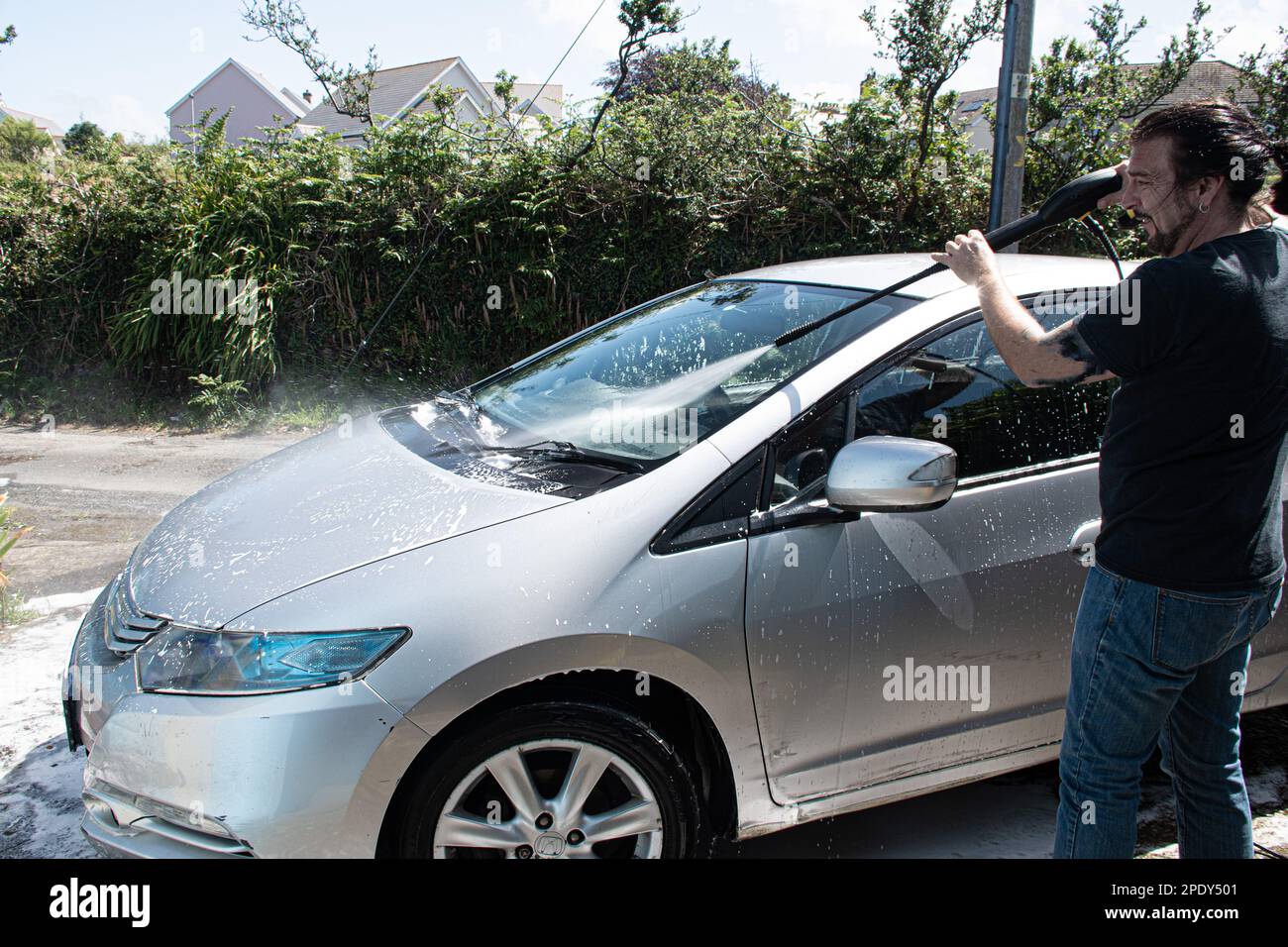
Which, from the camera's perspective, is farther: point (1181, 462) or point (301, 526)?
point (301, 526)

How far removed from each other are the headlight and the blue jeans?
1452 millimetres

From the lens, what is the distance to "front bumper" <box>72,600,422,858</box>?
2014mm

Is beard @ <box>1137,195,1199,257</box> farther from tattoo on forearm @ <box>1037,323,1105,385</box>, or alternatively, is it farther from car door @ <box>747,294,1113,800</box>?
car door @ <box>747,294,1113,800</box>

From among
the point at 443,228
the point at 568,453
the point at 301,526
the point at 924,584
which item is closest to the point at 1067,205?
the point at 924,584

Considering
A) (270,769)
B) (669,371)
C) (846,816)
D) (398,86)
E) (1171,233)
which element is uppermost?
(398,86)

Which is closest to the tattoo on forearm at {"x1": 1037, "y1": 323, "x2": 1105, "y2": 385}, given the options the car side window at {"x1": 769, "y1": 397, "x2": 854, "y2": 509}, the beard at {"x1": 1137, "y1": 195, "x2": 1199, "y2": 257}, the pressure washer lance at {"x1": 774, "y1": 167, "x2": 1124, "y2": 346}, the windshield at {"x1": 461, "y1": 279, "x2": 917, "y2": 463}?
the beard at {"x1": 1137, "y1": 195, "x2": 1199, "y2": 257}

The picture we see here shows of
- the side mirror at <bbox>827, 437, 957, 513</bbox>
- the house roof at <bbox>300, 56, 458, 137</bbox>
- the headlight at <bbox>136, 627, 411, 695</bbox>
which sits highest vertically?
the house roof at <bbox>300, 56, 458, 137</bbox>

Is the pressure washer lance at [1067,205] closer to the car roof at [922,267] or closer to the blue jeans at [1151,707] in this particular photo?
the car roof at [922,267]

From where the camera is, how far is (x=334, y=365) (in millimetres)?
9398

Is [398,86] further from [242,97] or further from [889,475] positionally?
[889,475]

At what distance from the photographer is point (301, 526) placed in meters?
2.44

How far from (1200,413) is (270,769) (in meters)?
1.98

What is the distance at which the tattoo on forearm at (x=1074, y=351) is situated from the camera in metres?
1.96
